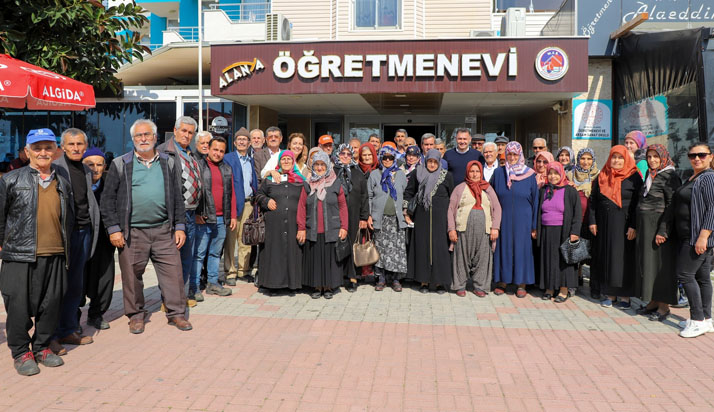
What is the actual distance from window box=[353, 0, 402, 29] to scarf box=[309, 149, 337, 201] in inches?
367

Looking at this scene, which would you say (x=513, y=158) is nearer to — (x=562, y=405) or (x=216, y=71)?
(x=562, y=405)

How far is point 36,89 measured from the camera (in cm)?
662

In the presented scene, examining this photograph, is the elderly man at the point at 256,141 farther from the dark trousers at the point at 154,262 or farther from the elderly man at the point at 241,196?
the dark trousers at the point at 154,262

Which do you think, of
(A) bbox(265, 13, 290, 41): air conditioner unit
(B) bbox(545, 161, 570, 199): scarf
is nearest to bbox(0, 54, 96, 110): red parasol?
(A) bbox(265, 13, 290, 41): air conditioner unit

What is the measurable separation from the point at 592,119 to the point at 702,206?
8.43 metres

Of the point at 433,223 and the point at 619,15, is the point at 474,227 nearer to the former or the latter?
the point at 433,223

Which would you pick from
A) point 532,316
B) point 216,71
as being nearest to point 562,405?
→ point 532,316

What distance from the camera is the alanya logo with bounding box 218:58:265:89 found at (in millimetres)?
11648

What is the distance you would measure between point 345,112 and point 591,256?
1052 centimetres

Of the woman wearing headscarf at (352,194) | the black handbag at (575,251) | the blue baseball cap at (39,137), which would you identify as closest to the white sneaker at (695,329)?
the black handbag at (575,251)

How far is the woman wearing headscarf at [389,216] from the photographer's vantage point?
6746 millimetres

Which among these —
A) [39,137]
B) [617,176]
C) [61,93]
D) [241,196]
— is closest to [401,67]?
[241,196]

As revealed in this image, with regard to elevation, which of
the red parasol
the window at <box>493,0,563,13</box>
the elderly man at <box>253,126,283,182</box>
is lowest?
the elderly man at <box>253,126,283,182</box>

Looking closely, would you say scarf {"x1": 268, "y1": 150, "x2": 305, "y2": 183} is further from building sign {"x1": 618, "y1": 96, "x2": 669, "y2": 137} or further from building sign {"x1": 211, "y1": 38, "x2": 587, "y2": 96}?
building sign {"x1": 618, "y1": 96, "x2": 669, "y2": 137}
